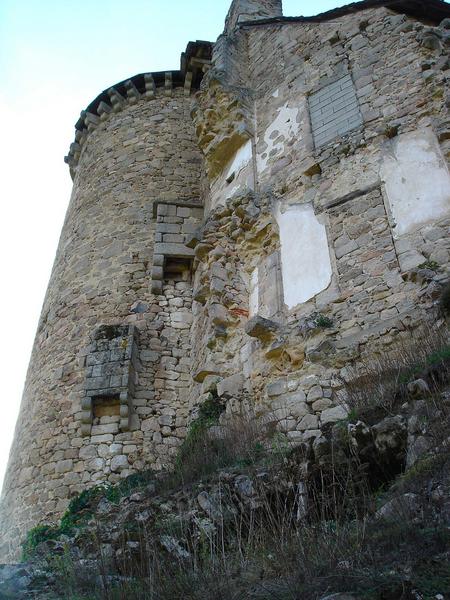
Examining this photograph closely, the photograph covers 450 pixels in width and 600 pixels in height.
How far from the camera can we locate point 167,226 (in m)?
11.1

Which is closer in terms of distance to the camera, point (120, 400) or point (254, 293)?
point (254, 293)

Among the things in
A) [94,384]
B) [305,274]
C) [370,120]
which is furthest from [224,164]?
[94,384]

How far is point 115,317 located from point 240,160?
359 cm

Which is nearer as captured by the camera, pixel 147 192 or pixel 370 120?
pixel 370 120

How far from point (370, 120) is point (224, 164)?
317cm

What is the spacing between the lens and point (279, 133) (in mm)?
9906

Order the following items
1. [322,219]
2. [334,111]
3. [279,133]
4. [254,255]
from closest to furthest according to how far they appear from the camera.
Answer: [322,219] → [254,255] → [334,111] → [279,133]

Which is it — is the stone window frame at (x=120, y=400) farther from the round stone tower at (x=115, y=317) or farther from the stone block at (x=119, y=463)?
the stone block at (x=119, y=463)

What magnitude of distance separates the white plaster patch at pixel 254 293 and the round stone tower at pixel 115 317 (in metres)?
1.85

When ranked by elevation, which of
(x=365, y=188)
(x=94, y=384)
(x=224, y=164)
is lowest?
(x=94, y=384)

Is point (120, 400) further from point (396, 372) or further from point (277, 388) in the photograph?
point (396, 372)

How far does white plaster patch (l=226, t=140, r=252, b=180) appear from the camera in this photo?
10.2m

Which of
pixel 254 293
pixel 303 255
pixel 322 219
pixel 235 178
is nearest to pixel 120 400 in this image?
pixel 254 293

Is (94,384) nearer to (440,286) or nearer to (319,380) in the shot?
(319,380)
